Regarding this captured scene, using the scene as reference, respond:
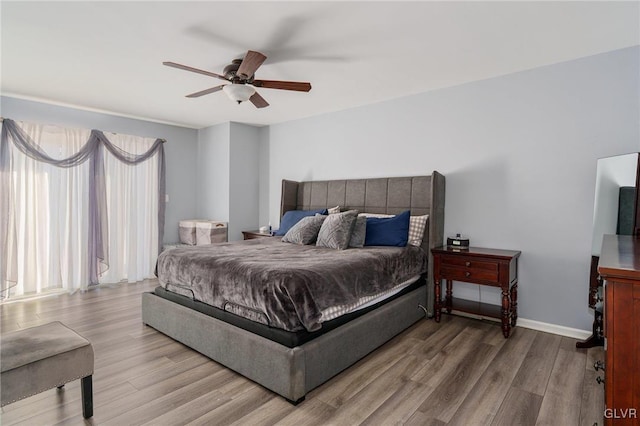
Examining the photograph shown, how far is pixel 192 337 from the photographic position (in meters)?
2.71

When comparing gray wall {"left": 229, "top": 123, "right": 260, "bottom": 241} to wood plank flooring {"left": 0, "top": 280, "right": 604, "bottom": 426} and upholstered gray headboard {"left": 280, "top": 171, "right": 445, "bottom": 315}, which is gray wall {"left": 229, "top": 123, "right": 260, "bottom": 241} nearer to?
upholstered gray headboard {"left": 280, "top": 171, "right": 445, "bottom": 315}

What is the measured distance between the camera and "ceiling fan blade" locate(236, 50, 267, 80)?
7.98 ft

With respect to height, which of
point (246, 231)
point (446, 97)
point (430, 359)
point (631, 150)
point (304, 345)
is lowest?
point (430, 359)

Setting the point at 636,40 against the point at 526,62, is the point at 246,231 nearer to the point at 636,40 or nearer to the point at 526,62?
the point at 526,62

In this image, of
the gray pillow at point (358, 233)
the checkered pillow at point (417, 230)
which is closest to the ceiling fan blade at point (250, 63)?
the gray pillow at point (358, 233)

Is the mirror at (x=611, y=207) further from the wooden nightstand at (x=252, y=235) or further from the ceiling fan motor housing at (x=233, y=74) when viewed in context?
the wooden nightstand at (x=252, y=235)

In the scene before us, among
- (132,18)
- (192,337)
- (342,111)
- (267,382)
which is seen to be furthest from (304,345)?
(342,111)

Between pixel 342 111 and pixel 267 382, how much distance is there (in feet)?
12.2

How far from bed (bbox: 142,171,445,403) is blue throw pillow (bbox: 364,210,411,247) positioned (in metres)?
0.27

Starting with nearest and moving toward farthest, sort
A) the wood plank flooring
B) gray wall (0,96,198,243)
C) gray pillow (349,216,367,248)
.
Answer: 1. the wood plank flooring
2. gray pillow (349,216,367,248)
3. gray wall (0,96,198,243)

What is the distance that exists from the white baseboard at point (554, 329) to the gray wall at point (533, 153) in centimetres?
4

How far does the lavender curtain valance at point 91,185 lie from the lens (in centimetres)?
393

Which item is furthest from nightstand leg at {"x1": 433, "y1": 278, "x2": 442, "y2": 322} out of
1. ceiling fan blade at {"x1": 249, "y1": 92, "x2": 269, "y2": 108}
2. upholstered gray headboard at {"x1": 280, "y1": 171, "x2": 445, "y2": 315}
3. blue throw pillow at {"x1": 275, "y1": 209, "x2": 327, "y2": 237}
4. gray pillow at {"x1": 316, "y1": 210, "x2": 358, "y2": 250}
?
ceiling fan blade at {"x1": 249, "y1": 92, "x2": 269, "y2": 108}

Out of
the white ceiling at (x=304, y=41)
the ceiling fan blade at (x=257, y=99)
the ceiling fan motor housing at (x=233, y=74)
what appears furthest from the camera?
the ceiling fan blade at (x=257, y=99)
